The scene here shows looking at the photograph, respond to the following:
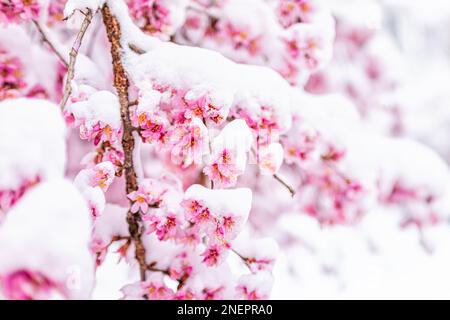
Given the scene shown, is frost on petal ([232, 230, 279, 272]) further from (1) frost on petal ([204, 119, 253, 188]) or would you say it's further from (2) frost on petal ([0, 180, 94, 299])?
(2) frost on petal ([0, 180, 94, 299])

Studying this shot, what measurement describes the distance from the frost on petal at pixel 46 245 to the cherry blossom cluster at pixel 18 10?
0.82 m

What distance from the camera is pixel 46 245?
0.67 m

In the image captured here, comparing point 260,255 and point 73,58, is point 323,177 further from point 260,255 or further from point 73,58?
point 73,58

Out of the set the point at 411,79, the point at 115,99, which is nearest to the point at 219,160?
the point at 115,99

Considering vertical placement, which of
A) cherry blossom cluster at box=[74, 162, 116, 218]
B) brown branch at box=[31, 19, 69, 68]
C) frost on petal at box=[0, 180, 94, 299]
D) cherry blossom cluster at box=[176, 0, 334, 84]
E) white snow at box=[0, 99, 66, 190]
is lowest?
frost on petal at box=[0, 180, 94, 299]

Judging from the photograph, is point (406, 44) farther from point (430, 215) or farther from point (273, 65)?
point (273, 65)

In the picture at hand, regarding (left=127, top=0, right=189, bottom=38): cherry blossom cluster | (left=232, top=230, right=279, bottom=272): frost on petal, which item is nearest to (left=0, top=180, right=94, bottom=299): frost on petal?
(left=232, top=230, right=279, bottom=272): frost on petal

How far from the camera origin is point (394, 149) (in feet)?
8.97

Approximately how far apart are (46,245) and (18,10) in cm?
93

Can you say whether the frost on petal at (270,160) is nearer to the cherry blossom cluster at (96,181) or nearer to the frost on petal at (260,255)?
the frost on petal at (260,255)

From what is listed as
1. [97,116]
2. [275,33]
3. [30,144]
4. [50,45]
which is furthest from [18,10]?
[275,33]

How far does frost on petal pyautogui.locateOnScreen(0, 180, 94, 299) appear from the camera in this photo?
→ 0.67 meters

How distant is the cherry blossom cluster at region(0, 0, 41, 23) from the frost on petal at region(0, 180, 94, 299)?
822mm

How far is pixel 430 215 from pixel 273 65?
1.67 meters
